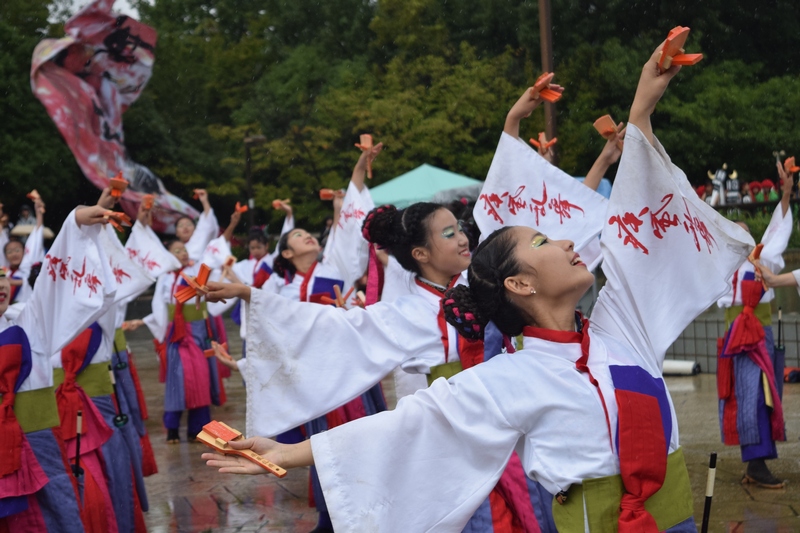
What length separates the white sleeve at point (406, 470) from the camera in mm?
2561

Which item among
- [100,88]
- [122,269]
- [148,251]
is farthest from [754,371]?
[100,88]

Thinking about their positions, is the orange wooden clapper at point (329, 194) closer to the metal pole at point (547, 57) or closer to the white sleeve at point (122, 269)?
the white sleeve at point (122, 269)

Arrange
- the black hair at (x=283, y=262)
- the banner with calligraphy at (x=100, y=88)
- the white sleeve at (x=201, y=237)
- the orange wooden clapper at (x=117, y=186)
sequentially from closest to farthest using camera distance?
the orange wooden clapper at (x=117, y=186) < the black hair at (x=283, y=262) < the white sleeve at (x=201, y=237) < the banner with calligraphy at (x=100, y=88)

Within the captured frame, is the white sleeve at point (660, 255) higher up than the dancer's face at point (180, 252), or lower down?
higher up

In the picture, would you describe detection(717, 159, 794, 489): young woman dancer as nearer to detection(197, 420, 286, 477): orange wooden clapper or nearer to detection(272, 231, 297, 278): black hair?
detection(272, 231, 297, 278): black hair

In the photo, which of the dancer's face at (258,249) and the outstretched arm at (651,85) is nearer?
the outstretched arm at (651,85)

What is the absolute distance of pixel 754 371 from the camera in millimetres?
6332

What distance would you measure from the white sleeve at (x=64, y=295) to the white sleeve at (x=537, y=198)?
173 cm

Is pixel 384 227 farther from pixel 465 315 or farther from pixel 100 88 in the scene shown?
pixel 100 88

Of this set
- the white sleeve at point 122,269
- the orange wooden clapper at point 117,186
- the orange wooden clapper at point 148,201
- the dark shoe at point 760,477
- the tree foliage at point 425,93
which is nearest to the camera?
the orange wooden clapper at point 117,186

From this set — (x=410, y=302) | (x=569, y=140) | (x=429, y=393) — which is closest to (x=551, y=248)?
(x=429, y=393)

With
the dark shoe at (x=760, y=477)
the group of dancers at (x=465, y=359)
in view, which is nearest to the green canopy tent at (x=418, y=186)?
the group of dancers at (x=465, y=359)

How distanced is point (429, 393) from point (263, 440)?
1.45 ft

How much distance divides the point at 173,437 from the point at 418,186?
7.62 metres
